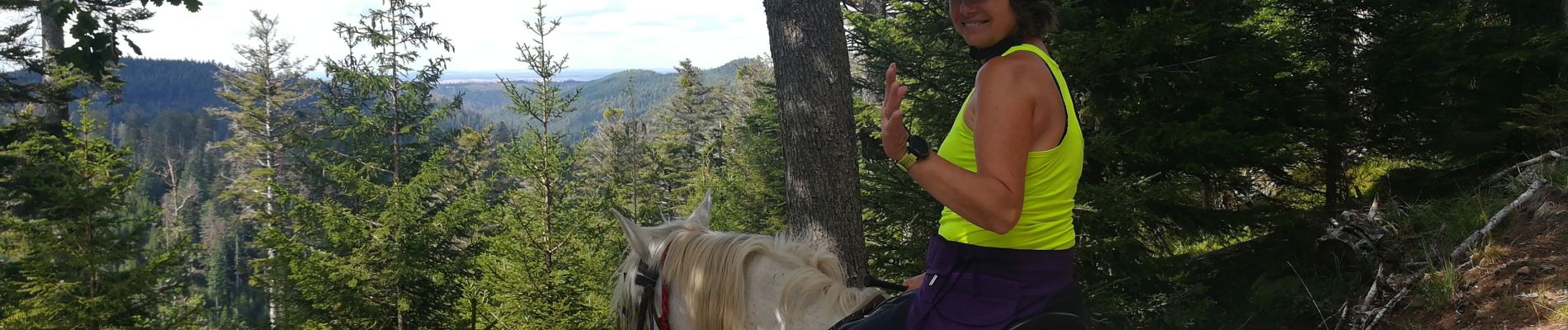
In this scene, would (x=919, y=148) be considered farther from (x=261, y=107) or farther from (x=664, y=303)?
(x=261, y=107)

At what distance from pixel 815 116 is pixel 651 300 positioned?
2.46m

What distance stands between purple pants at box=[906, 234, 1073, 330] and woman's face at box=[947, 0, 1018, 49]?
0.50 m

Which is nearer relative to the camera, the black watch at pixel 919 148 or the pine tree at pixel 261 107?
the black watch at pixel 919 148

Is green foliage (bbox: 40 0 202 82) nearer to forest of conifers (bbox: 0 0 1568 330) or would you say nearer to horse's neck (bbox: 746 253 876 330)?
forest of conifers (bbox: 0 0 1568 330)

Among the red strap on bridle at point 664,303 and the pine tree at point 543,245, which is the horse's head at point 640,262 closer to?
the red strap on bridle at point 664,303

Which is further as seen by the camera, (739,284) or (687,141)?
(687,141)

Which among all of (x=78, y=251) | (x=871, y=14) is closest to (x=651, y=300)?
(x=871, y=14)

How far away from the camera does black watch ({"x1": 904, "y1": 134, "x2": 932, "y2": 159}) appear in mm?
1626

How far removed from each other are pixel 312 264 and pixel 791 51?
1067cm

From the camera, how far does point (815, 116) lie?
4.66m

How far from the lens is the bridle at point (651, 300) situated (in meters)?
2.37

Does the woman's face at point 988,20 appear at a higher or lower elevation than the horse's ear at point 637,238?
higher

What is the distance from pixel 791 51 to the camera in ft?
15.4

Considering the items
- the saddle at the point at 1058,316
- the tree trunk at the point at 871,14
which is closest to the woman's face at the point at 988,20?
the saddle at the point at 1058,316
